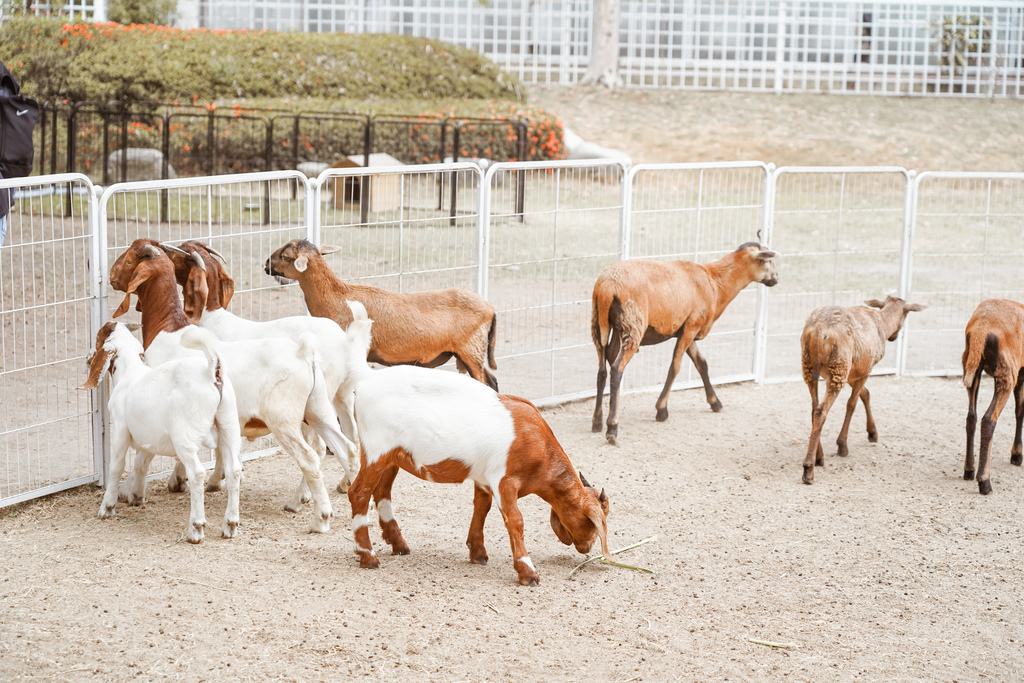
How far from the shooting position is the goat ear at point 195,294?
5.70m

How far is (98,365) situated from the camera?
17.7 ft

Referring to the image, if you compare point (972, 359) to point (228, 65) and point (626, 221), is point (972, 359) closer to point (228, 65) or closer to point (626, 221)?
point (626, 221)

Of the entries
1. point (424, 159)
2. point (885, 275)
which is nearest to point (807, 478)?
point (885, 275)

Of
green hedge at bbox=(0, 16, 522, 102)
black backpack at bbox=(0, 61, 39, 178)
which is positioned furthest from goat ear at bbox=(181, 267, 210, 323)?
green hedge at bbox=(0, 16, 522, 102)

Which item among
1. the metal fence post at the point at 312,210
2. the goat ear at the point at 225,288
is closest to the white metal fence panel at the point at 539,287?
the metal fence post at the point at 312,210

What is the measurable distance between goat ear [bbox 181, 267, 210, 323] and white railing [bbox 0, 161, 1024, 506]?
0.24 m

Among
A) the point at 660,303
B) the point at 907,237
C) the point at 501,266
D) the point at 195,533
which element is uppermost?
the point at 907,237

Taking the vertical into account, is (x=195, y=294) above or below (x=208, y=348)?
above

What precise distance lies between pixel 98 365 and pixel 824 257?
11750mm

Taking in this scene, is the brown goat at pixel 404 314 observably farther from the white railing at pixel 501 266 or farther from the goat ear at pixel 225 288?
the goat ear at pixel 225 288

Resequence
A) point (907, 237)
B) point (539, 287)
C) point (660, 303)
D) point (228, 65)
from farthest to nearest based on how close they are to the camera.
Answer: point (228, 65)
point (539, 287)
point (907, 237)
point (660, 303)

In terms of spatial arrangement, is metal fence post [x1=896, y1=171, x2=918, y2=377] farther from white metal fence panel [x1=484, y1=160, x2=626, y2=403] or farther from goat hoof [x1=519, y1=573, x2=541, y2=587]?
goat hoof [x1=519, y1=573, x2=541, y2=587]

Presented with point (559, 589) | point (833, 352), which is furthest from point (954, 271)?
point (559, 589)

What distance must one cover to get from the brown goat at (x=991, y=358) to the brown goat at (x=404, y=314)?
3.00 meters
